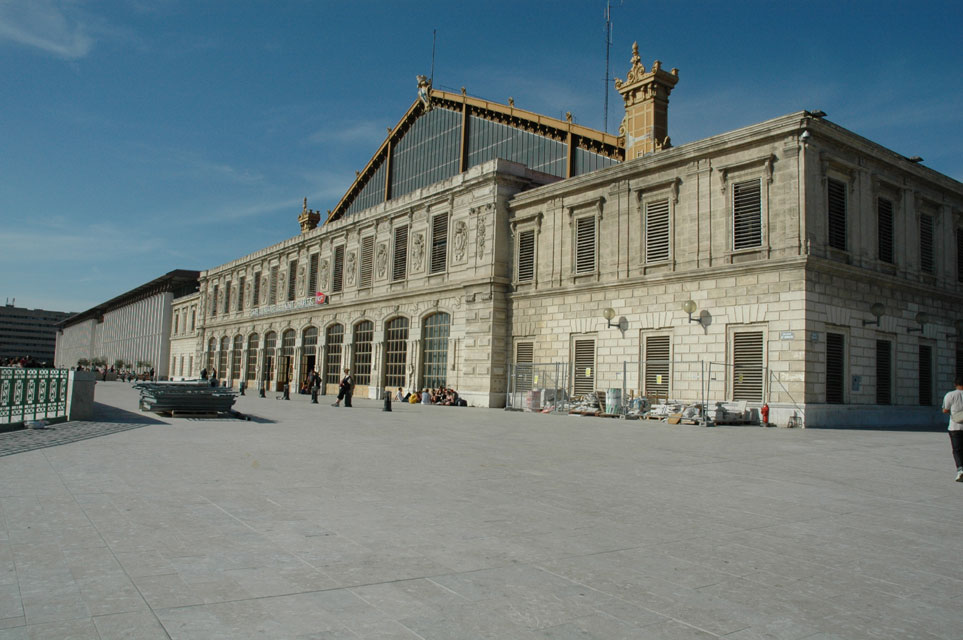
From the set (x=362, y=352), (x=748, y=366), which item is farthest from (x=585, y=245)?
(x=362, y=352)

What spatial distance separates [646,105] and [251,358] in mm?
36248

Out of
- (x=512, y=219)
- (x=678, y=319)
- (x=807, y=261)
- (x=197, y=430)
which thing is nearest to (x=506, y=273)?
(x=512, y=219)

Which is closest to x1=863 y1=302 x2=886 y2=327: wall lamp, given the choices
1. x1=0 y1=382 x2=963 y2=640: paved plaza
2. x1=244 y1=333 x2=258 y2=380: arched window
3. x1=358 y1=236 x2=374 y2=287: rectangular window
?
x1=0 y1=382 x2=963 y2=640: paved plaza

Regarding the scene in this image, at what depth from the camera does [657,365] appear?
83.4 feet

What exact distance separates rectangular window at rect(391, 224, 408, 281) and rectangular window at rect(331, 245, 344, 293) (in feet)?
22.3

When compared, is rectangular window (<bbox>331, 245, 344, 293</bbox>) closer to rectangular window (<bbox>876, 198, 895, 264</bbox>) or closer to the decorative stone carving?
the decorative stone carving

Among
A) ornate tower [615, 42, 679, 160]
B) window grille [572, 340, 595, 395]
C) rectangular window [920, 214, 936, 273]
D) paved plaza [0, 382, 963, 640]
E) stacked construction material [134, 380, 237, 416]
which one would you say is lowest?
paved plaza [0, 382, 963, 640]

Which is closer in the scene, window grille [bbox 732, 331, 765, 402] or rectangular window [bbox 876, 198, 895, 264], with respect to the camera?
window grille [bbox 732, 331, 765, 402]

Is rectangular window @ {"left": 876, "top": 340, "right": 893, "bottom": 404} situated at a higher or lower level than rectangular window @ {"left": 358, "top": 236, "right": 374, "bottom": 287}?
lower

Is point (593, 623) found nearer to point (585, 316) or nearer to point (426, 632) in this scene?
point (426, 632)

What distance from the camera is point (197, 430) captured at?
1577 cm

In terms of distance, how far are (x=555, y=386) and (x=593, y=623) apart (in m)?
23.8

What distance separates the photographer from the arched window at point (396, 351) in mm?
38156

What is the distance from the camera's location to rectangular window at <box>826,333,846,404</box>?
72.7 ft
